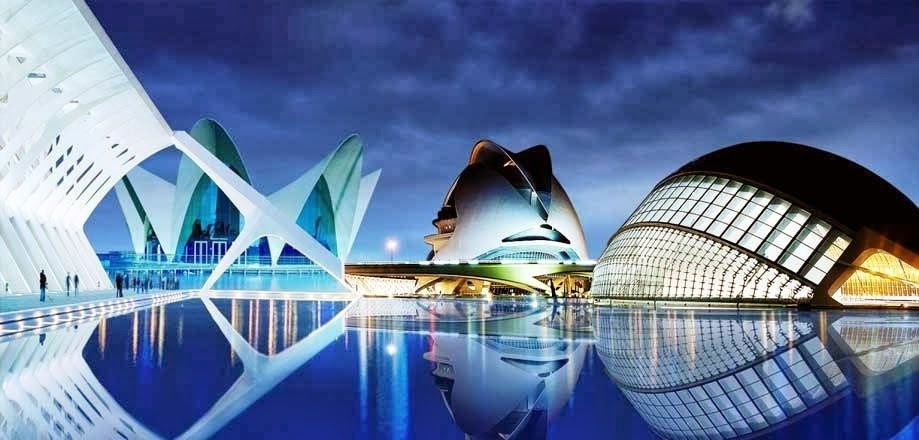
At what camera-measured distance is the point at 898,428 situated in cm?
402

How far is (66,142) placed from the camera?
22.5 metres

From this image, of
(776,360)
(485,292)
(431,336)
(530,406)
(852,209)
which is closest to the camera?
(530,406)

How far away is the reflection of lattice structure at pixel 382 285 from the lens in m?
45.1

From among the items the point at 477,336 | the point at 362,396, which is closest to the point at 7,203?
the point at 477,336

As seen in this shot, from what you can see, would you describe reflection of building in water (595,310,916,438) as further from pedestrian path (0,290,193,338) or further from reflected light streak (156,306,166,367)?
pedestrian path (0,290,193,338)

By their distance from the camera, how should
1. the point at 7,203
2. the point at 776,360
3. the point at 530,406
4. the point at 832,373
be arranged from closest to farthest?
the point at 530,406, the point at 832,373, the point at 776,360, the point at 7,203

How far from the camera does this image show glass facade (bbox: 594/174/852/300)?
758 inches

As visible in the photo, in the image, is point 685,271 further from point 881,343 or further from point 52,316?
point 52,316

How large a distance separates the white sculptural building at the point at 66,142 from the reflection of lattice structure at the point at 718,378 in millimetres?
12793

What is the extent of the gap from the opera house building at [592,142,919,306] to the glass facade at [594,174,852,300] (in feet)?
0.11

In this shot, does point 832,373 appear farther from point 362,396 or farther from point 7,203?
point 7,203

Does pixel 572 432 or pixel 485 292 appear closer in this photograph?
pixel 572 432

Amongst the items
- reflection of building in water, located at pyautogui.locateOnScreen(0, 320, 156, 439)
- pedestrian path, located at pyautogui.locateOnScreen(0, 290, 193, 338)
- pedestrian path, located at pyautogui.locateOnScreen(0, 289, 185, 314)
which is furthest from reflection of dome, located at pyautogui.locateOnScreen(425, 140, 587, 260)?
reflection of building in water, located at pyautogui.locateOnScreen(0, 320, 156, 439)

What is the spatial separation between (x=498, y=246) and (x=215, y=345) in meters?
39.8
